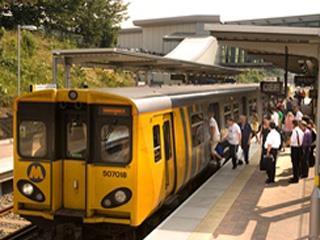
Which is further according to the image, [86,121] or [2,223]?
[2,223]

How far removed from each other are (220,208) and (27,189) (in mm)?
3974

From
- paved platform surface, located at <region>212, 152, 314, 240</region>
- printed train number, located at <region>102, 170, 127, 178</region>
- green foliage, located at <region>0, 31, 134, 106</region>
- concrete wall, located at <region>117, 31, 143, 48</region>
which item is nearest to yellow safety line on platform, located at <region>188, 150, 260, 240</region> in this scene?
paved platform surface, located at <region>212, 152, 314, 240</region>

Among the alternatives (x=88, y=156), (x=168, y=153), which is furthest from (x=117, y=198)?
(x=168, y=153)

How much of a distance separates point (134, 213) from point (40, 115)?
2.30 m

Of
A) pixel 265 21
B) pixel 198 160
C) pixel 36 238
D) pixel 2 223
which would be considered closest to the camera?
pixel 36 238

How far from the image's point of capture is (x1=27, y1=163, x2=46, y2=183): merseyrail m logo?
8.79 meters

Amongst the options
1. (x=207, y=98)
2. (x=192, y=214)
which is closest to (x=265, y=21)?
(x=207, y=98)

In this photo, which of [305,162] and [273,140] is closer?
[273,140]

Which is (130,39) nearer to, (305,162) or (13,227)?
(305,162)

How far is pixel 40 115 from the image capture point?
8.83 m

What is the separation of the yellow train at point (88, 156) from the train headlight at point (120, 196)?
2cm

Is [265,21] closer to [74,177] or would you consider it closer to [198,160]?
[198,160]

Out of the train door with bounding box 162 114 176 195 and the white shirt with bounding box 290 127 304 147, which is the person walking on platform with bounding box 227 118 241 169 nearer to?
the white shirt with bounding box 290 127 304 147

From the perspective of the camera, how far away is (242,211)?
1058 centimetres
